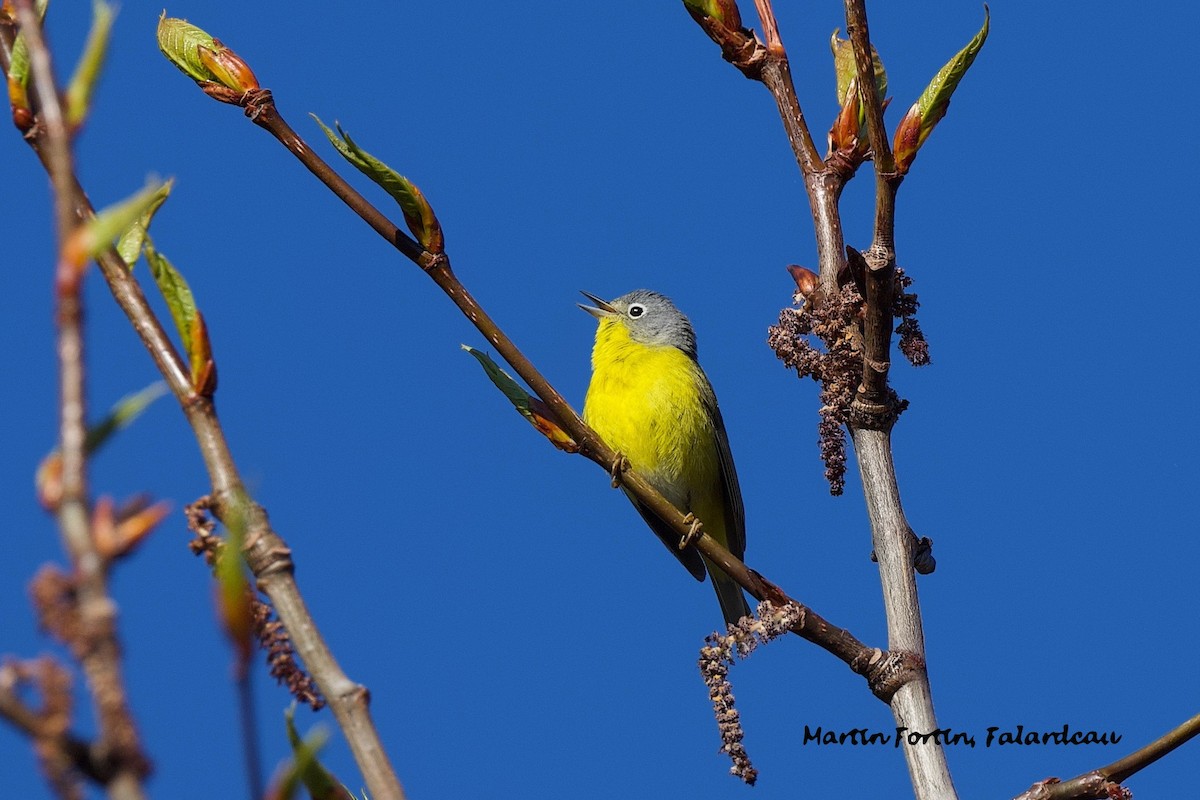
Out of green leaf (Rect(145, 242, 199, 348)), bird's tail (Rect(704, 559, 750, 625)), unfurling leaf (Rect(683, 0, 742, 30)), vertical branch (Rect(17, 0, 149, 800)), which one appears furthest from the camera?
bird's tail (Rect(704, 559, 750, 625))

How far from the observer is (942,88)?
2961 millimetres

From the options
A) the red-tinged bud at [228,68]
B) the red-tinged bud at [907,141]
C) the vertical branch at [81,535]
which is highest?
the red-tinged bud at [228,68]

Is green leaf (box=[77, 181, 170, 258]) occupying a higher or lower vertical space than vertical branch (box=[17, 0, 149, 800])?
higher

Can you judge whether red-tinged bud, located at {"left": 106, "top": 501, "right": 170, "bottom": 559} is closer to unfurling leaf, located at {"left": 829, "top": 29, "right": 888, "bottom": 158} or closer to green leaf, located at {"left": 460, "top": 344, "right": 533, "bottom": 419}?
green leaf, located at {"left": 460, "top": 344, "right": 533, "bottom": 419}

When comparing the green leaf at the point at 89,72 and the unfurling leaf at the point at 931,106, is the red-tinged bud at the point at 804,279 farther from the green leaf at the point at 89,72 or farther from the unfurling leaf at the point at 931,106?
the green leaf at the point at 89,72

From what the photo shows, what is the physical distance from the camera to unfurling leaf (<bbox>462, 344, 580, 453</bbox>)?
3.30 meters

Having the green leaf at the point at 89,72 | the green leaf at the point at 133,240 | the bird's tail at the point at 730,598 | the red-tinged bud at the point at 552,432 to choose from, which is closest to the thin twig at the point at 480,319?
the red-tinged bud at the point at 552,432

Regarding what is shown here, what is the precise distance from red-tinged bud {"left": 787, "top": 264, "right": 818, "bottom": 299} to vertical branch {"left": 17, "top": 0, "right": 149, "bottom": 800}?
2.57 meters

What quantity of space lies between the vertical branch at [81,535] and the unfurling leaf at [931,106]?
2.25 metres

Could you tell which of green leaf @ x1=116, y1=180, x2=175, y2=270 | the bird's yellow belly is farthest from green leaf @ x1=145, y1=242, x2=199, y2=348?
the bird's yellow belly

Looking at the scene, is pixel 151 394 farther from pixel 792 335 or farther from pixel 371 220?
pixel 792 335

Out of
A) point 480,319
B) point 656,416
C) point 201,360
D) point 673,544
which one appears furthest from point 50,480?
point 673,544

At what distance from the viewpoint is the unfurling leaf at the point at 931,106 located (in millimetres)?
2881

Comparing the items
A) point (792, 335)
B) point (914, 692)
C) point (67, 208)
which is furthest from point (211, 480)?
point (792, 335)
